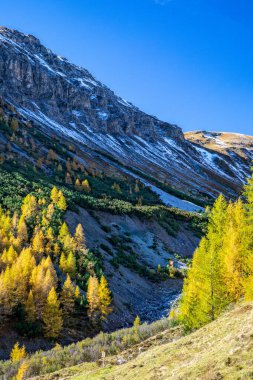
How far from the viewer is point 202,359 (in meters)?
14.5

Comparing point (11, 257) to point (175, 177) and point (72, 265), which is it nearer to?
point (72, 265)

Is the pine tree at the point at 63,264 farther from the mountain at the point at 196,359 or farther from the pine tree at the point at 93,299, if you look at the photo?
the mountain at the point at 196,359

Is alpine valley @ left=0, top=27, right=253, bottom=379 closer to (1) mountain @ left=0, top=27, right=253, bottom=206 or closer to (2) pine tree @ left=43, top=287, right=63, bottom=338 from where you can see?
(2) pine tree @ left=43, top=287, right=63, bottom=338

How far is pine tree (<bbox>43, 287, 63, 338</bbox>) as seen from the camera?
36.8 meters

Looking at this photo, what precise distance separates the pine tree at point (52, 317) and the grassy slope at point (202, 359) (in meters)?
14.4

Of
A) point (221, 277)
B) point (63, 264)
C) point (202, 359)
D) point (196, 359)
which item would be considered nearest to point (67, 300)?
point (63, 264)

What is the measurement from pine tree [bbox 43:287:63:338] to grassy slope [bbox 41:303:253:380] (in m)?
14.4

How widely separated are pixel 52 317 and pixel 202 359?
84.0 feet

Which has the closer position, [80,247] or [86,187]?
[80,247]

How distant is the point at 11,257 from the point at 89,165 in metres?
91.3

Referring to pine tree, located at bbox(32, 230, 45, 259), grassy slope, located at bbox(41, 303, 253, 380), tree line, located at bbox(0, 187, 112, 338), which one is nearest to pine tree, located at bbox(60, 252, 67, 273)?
tree line, located at bbox(0, 187, 112, 338)

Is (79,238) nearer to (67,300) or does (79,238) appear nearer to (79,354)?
(67,300)

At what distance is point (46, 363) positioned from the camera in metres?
26.8

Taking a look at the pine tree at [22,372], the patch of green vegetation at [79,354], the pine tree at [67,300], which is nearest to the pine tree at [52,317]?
the pine tree at [67,300]
